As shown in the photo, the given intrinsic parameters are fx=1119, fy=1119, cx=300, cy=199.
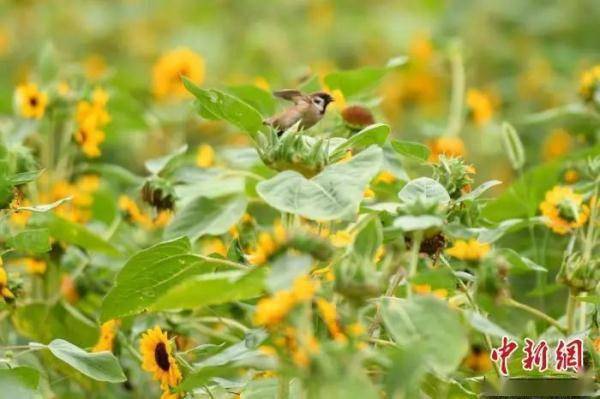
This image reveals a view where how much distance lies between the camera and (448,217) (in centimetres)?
77

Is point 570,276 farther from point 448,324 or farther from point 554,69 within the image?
Result: point 554,69

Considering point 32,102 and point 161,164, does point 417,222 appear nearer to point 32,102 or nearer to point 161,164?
point 161,164

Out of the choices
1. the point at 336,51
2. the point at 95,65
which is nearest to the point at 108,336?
the point at 95,65

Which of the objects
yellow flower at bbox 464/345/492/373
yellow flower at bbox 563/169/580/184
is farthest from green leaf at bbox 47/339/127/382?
yellow flower at bbox 563/169/580/184

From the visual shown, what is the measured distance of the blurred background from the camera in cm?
161

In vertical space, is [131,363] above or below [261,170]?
below

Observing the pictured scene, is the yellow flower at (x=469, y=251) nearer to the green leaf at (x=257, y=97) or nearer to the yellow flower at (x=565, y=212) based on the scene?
the yellow flower at (x=565, y=212)

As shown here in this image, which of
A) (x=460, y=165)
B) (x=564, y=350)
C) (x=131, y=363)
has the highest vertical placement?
(x=460, y=165)

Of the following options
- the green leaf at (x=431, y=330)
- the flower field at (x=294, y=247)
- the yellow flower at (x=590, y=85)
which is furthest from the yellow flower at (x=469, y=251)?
the yellow flower at (x=590, y=85)

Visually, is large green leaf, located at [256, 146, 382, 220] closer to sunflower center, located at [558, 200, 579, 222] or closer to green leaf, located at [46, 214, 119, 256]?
sunflower center, located at [558, 200, 579, 222]

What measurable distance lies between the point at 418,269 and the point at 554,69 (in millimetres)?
1133

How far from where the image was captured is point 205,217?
0.96m

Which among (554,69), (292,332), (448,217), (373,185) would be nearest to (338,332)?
(292,332)

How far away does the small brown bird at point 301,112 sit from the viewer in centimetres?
80
